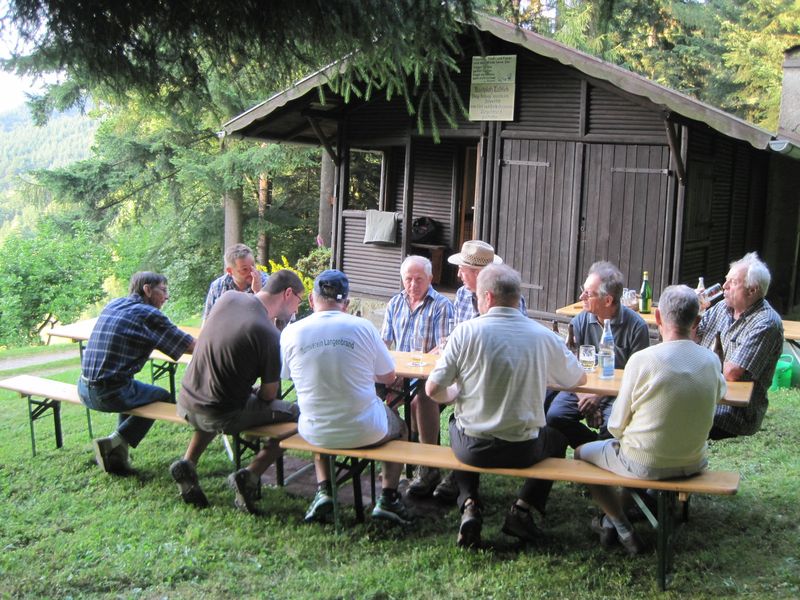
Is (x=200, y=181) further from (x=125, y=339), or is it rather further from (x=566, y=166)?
(x=125, y=339)

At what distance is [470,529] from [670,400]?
1259mm

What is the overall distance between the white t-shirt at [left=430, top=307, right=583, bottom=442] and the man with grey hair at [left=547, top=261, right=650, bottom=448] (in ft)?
2.62

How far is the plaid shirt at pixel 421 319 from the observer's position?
5922 mm

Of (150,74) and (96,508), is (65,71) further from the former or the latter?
(96,508)

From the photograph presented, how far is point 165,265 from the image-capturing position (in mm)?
24141

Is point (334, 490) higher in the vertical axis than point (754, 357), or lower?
lower

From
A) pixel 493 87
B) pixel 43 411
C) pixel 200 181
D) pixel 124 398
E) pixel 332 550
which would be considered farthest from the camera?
pixel 200 181

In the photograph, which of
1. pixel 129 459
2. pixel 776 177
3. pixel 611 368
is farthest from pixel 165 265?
pixel 611 368

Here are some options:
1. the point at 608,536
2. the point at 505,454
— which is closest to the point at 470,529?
the point at 505,454

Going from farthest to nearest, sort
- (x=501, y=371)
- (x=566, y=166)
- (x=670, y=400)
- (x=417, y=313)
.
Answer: (x=566, y=166) → (x=417, y=313) → (x=501, y=371) → (x=670, y=400)

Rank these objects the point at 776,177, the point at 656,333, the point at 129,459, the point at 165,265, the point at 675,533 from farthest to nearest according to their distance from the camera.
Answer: the point at 165,265, the point at 776,177, the point at 656,333, the point at 129,459, the point at 675,533

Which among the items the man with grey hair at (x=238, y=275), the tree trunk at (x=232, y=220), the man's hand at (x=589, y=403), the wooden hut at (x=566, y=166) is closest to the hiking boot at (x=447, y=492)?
the man's hand at (x=589, y=403)

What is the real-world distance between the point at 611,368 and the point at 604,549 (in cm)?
105

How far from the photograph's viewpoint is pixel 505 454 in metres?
4.21
